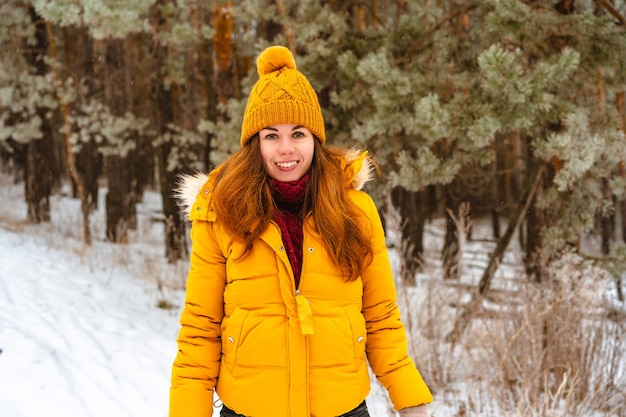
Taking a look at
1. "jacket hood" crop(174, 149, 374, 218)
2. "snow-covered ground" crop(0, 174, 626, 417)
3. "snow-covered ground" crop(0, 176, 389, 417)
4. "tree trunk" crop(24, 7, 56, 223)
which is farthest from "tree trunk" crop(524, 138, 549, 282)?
"tree trunk" crop(24, 7, 56, 223)

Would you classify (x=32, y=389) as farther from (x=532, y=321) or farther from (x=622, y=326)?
(x=622, y=326)

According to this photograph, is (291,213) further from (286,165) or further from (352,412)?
(352,412)

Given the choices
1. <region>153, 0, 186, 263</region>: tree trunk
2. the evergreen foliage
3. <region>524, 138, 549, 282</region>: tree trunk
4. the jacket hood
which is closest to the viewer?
the jacket hood

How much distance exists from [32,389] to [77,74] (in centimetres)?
853

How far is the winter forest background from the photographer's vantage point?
4230mm

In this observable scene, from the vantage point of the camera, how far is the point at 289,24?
706 cm

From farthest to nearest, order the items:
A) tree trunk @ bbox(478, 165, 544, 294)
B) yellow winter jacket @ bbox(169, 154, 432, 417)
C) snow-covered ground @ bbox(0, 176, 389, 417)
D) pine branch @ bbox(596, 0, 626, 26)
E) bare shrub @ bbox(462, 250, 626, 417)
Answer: tree trunk @ bbox(478, 165, 544, 294)
pine branch @ bbox(596, 0, 626, 26)
bare shrub @ bbox(462, 250, 626, 417)
snow-covered ground @ bbox(0, 176, 389, 417)
yellow winter jacket @ bbox(169, 154, 432, 417)

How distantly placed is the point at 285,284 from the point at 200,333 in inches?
13.3

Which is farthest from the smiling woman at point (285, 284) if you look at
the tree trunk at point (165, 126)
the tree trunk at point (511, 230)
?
the tree trunk at point (165, 126)

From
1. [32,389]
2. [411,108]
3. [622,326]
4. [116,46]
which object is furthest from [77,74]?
[622,326]

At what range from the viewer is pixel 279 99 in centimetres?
183

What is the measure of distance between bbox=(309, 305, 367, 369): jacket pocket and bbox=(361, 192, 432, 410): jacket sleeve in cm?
11

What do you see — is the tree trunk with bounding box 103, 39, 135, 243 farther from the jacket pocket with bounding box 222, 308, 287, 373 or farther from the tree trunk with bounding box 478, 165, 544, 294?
the jacket pocket with bounding box 222, 308, 287, 373

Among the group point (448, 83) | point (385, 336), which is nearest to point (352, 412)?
point (385, 336)
